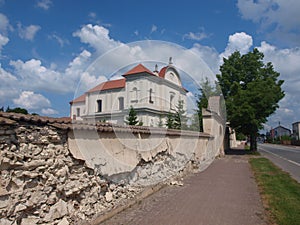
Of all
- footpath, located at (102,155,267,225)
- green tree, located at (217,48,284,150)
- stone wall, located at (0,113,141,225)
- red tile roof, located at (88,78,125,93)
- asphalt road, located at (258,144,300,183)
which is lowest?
footpath, located at (102,155,267,225)

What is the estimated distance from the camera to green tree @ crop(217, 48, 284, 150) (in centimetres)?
2158

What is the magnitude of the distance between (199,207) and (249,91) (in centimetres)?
1867

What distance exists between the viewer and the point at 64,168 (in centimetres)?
385

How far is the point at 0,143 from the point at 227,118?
21757 millimetres

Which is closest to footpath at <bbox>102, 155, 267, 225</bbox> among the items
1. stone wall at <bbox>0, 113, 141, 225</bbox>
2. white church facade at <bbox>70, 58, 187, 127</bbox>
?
stone wall at <bbox>0, 113, 141, 225</bbox>

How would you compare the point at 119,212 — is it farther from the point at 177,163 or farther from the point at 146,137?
the point at 177,163

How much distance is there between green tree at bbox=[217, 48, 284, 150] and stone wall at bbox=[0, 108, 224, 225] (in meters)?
17.1

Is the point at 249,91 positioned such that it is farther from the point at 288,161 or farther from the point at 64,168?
the point at 64,168

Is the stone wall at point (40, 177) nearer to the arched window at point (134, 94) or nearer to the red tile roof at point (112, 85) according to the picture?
the arched window at point (134, 94)

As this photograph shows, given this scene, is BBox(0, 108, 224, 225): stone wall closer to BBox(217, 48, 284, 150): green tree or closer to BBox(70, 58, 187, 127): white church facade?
BBox(217, 48, 284, 150): green tree

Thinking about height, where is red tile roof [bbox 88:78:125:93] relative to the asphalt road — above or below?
above

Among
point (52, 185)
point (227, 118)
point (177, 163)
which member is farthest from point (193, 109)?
point (52, 185)

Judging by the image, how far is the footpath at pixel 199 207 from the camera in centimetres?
476

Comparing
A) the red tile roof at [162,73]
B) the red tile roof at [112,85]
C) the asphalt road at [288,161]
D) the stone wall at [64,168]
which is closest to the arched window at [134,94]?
the red tile roof at [162,73]
